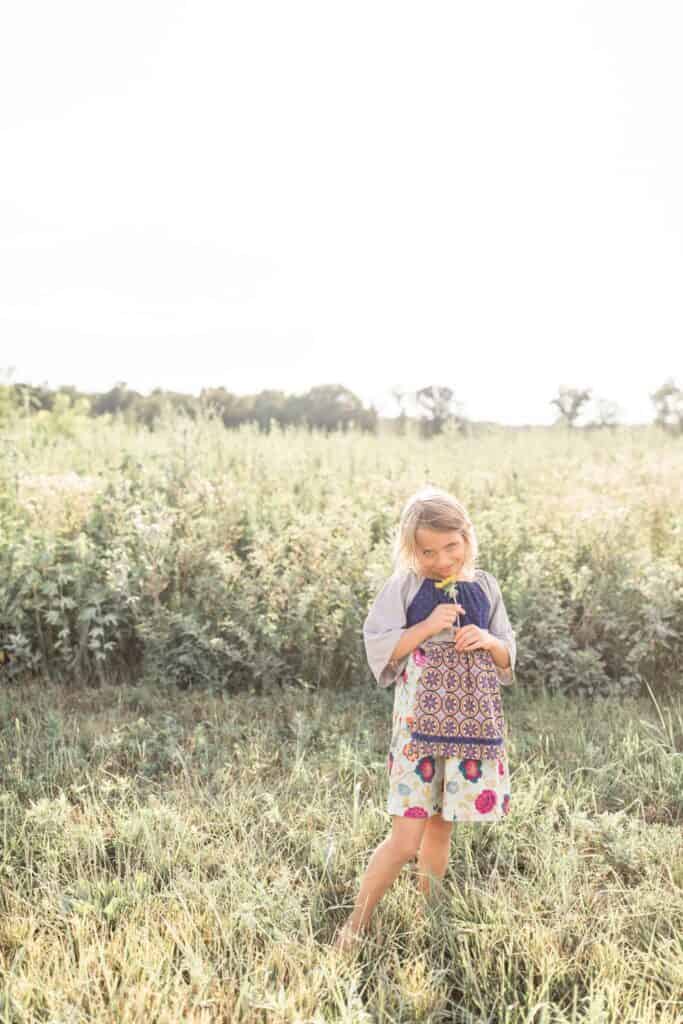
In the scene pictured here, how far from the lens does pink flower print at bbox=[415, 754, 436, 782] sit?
298 centimetres

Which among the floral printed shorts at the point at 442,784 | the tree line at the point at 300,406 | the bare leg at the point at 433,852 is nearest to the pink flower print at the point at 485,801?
the floral printed shorts at the point at 442,784

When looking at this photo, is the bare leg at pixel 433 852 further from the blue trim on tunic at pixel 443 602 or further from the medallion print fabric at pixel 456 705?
the blue trim on tunic at pixel 443 602

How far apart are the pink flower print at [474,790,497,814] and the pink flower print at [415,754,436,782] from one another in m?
0.16

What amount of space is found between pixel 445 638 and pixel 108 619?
11.0ft

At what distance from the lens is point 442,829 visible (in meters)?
3.15

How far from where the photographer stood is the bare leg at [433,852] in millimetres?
3146

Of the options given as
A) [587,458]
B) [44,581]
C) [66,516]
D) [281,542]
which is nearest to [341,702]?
[281,542]

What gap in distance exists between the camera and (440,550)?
298 centimetres

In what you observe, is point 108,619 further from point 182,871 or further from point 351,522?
point 182,871

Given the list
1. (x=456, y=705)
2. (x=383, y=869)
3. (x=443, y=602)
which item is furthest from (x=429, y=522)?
(x=383, y=869)

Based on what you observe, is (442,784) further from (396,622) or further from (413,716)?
(396,622)

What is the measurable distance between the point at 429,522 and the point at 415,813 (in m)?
0.86

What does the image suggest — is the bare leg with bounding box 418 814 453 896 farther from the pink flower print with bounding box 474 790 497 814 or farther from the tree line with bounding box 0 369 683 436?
the tree line with bounding box 0 369 683 436

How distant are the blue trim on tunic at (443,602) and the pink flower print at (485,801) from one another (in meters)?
0.49
